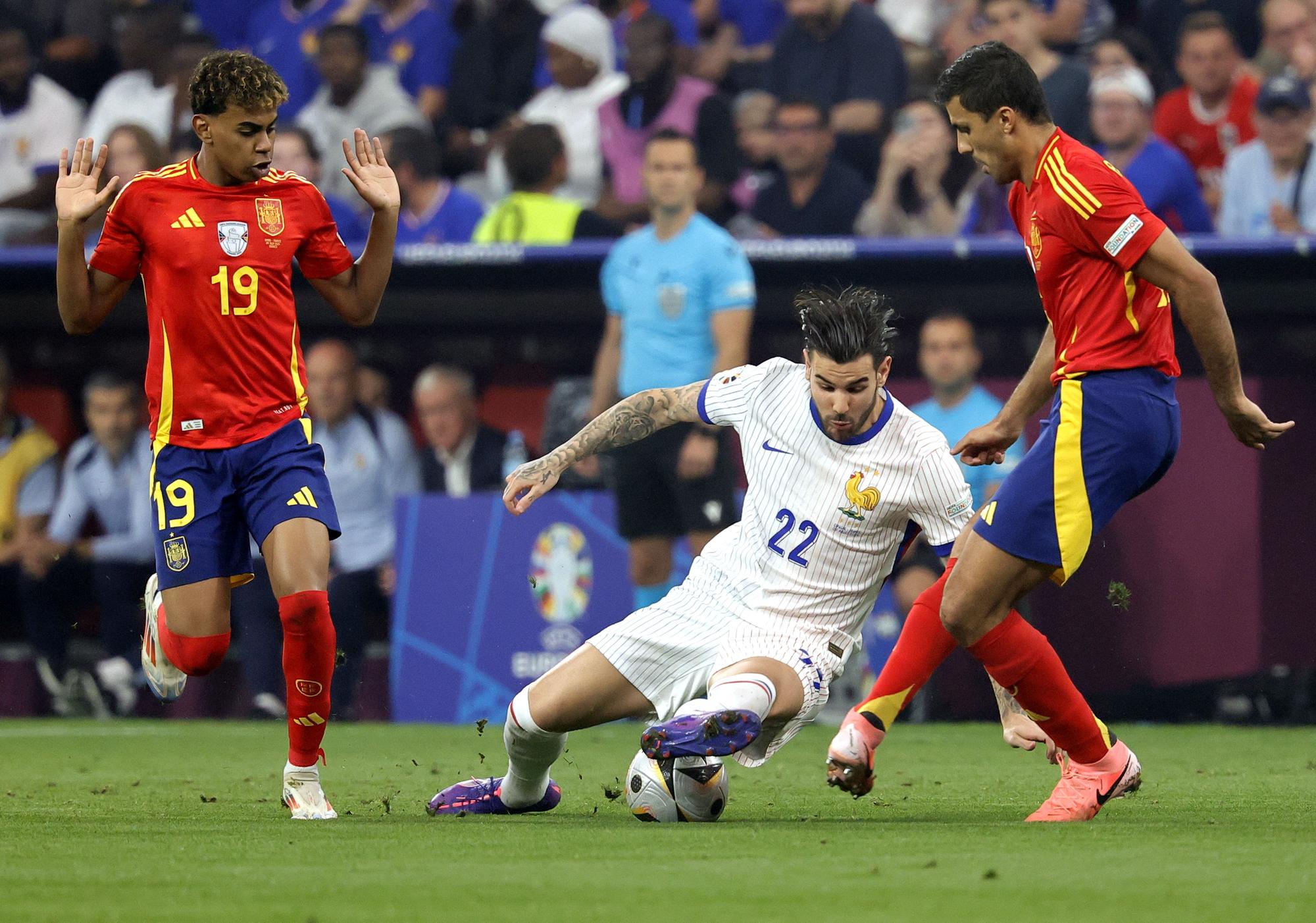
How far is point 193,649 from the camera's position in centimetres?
536

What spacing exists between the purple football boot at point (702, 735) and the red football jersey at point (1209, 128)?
625cm

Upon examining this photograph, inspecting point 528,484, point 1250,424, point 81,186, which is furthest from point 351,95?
point 1250,424

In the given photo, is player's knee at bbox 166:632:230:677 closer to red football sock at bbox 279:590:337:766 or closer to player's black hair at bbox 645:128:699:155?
red football sock at bbox 279:590:337:766

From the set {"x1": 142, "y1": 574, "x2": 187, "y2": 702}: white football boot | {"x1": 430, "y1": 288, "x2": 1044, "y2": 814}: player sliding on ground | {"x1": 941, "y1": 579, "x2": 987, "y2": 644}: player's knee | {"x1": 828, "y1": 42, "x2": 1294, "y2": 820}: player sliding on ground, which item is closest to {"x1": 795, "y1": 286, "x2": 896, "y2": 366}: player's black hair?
{"x1": 430, "y1": 288, "x2": 1044, "y2": 814}: player sliding on ground

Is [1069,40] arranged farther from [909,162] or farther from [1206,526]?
[1206,526]

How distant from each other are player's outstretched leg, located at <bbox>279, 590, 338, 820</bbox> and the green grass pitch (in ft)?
0.34

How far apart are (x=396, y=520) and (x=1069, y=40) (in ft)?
15.5

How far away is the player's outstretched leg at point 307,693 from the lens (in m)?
5.02

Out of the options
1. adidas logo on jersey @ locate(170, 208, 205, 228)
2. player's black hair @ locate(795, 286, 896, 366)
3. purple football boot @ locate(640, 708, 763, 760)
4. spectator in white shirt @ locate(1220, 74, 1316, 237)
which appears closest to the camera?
purple football boot @ locate(640, 708, 763, 760)

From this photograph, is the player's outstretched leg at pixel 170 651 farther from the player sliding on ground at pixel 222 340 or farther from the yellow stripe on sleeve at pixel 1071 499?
the yellow stripe on sleeve at pixel 1071 499

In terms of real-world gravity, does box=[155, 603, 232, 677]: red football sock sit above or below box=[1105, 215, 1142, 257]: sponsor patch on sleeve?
below

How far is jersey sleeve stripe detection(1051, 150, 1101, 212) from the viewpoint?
179 inches

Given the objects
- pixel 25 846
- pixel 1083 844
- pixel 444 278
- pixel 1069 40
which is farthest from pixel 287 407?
pixel 1069 40

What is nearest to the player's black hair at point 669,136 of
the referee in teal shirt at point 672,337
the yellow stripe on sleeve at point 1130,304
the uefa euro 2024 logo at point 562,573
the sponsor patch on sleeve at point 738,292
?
the referee in teal shirt at point 672,337
